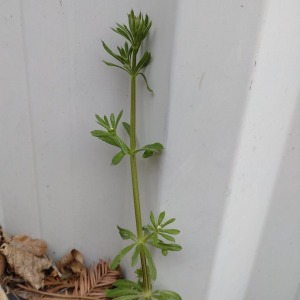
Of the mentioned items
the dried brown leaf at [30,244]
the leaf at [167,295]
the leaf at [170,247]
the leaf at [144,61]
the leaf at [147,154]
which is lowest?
the dried brown leaf at [30,244]

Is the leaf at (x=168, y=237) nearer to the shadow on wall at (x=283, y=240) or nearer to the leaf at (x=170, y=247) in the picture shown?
the leaf at (x=170, y=247)

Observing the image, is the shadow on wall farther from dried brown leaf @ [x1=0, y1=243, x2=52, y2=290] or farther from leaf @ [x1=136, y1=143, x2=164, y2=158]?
dried brown leaf @ [x1=0, y1=243, x2=52, y2=290]

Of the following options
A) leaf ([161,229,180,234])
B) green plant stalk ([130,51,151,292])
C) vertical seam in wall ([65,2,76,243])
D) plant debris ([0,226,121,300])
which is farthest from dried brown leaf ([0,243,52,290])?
leaf ([161,229,180,234])

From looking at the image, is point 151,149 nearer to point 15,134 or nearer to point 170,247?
point 170,247

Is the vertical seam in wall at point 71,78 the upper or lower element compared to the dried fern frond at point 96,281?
upper

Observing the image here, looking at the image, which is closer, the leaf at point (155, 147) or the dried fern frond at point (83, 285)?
the leaf at point (155, 147)

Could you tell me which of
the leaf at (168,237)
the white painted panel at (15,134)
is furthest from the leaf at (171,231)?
the white painted panel at (15,134)

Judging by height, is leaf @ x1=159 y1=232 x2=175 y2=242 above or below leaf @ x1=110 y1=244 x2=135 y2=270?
above

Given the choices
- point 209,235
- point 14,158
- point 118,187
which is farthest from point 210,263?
point 14,158
